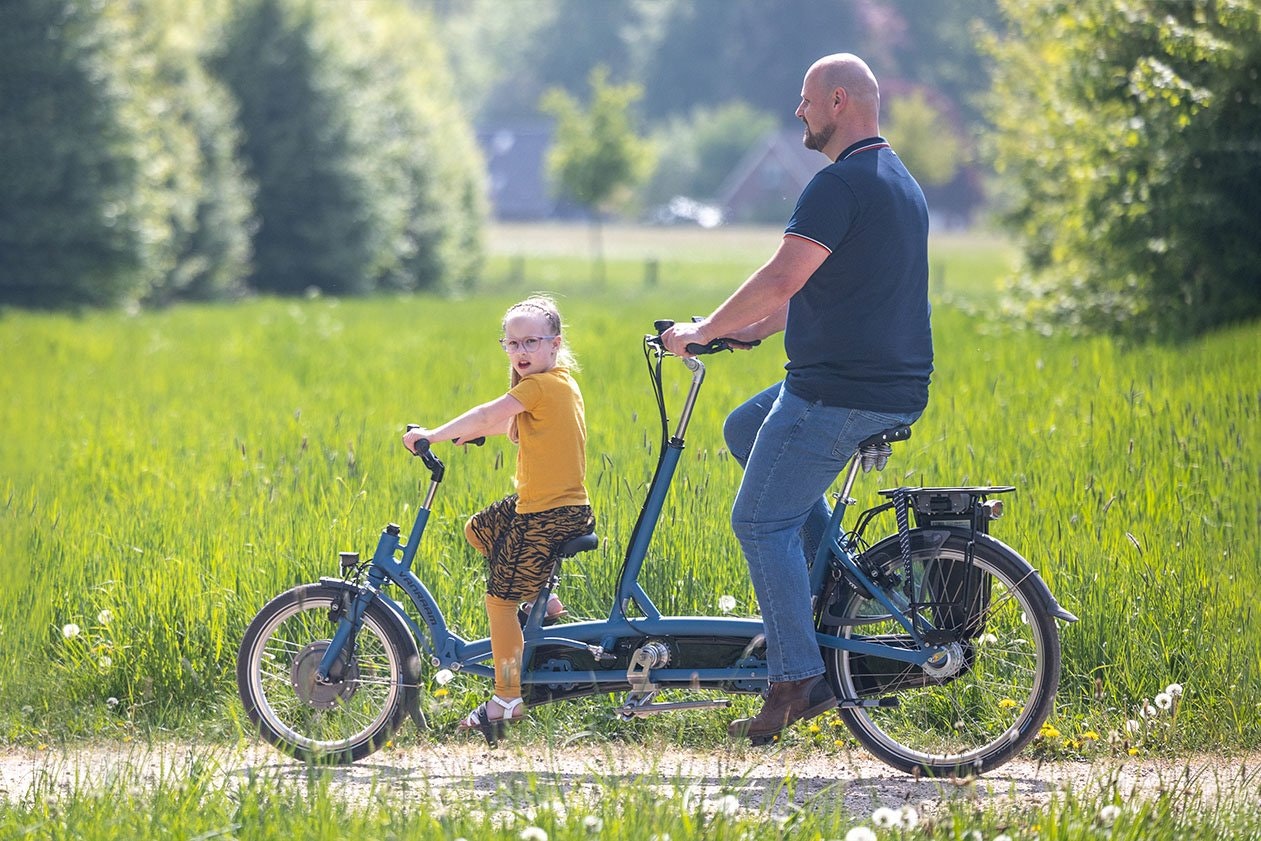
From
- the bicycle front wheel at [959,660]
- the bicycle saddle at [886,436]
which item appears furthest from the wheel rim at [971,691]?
the bicycle saddle at [886,436]

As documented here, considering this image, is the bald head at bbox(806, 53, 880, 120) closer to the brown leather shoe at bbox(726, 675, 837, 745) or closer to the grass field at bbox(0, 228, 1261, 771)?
the brown leather shoe at bbox(726, 675, 837, 745)

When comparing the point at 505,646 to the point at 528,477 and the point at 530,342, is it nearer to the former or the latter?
the point at 528,477

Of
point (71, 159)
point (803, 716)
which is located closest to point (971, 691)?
point (803, 716)

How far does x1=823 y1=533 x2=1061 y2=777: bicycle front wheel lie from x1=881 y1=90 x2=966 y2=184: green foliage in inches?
2033

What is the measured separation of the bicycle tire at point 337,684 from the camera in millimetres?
4730

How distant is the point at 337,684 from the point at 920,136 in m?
56.7

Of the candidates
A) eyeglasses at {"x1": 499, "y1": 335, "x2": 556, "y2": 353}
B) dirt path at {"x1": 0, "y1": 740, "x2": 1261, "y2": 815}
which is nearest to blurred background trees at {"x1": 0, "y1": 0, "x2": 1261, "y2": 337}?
eyeglasses at {"x1": 499, "y1": 335, "x2": 556, "y2": 353}

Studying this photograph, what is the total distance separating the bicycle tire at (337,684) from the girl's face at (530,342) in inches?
36.1

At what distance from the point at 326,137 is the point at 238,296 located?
3984 millimetres

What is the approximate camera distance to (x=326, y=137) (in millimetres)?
32094

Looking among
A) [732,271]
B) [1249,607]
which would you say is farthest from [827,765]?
[732,271]

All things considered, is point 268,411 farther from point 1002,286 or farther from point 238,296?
point 238,296

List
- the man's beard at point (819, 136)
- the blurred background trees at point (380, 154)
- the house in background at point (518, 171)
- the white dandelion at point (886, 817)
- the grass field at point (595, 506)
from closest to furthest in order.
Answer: the white dandelion at point (886, 817) → the man's beard at point (819, 136) → the grass field at point (595, 506) → the blurred background trees at point (380, 154) → the house in background at point (518, 171)

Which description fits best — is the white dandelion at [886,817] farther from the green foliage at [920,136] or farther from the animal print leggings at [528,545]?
the green foliage at [920,136]
